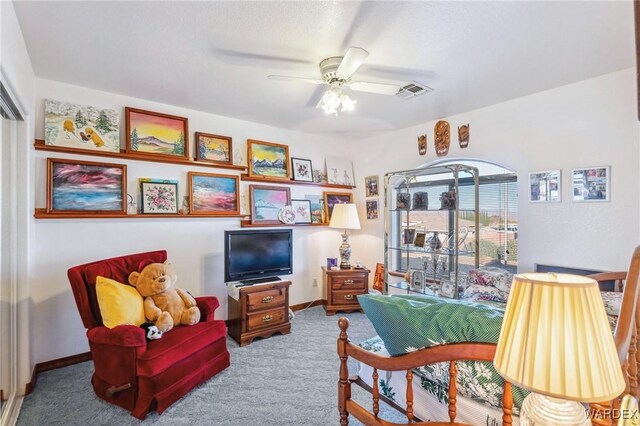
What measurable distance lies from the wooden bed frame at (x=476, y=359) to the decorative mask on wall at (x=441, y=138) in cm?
286

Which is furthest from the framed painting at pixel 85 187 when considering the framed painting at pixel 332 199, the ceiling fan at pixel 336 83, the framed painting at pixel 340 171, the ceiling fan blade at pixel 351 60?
the framed painting at pixel 340 171

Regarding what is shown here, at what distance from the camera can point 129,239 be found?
299 centimetres

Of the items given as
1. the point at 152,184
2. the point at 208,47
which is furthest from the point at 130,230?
the point at 208,47

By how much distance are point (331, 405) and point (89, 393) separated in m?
1.83

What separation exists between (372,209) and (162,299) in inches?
120

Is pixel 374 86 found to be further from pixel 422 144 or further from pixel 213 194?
pixel 213 194

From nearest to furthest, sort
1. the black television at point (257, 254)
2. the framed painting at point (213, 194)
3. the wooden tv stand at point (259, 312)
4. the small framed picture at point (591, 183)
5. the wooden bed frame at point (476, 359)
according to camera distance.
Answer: the wooden bed frame at point (476, 359) < the small framed picture at point (591, 183) < the wooden tv stand at point (259, 312) < the black television at point (257, 254) < the framed painting at point (213, 194)

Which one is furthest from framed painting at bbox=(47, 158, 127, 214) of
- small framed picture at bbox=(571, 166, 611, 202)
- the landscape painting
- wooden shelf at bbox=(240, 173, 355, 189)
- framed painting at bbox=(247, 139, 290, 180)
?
small framed picture at bbox=(571, 166, 611, 202)

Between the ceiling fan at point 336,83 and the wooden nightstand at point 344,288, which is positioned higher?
the ceiling fan at point 336,83

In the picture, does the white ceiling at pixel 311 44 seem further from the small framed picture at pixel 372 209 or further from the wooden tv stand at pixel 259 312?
the wooden tv stand at pixel 259 312

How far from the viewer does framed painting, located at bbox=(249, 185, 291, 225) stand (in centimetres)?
378

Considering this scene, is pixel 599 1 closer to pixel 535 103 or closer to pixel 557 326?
pixel 535 103

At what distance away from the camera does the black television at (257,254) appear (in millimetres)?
3230

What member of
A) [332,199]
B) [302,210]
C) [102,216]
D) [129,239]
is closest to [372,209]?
[332,199]
